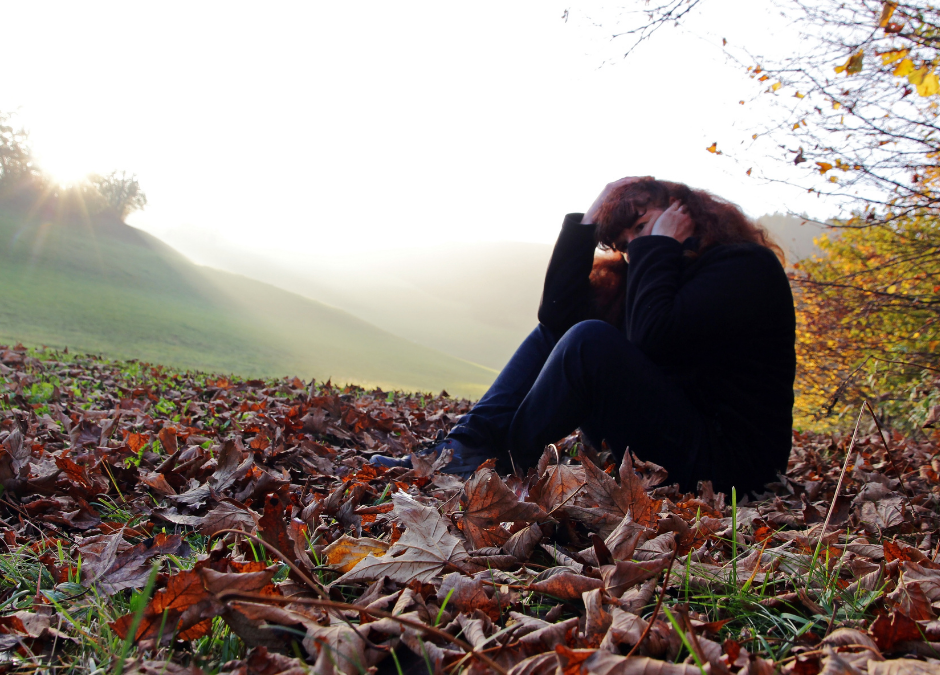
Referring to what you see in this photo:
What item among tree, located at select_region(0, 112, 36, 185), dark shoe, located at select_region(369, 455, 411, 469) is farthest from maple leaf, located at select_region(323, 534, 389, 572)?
tree, located at select_region(0, 112, 36, 185)

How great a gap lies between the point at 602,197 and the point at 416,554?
2.38 m

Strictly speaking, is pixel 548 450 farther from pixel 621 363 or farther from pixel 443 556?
pixel 443 556

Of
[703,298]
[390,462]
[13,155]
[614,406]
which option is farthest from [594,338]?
[13,155]

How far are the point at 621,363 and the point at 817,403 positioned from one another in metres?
6.83

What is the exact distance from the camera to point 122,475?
5.91 ft

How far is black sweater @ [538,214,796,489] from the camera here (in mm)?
2113

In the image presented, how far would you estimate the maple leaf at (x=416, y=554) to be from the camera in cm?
101

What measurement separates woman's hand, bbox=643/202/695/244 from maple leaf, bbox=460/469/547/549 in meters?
1.81

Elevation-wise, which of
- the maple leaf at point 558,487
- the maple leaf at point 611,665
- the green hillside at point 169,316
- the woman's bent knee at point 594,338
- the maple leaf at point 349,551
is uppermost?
the woman's bent knee at point 594,338

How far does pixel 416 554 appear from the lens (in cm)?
106

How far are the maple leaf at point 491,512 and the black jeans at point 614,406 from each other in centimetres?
92

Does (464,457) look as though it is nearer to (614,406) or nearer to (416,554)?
(614,406)

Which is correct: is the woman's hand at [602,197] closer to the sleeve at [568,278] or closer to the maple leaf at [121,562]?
the sleeve at [568,278]

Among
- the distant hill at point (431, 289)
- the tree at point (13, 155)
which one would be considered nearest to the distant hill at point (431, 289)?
the distant hill at point (431, 289)
